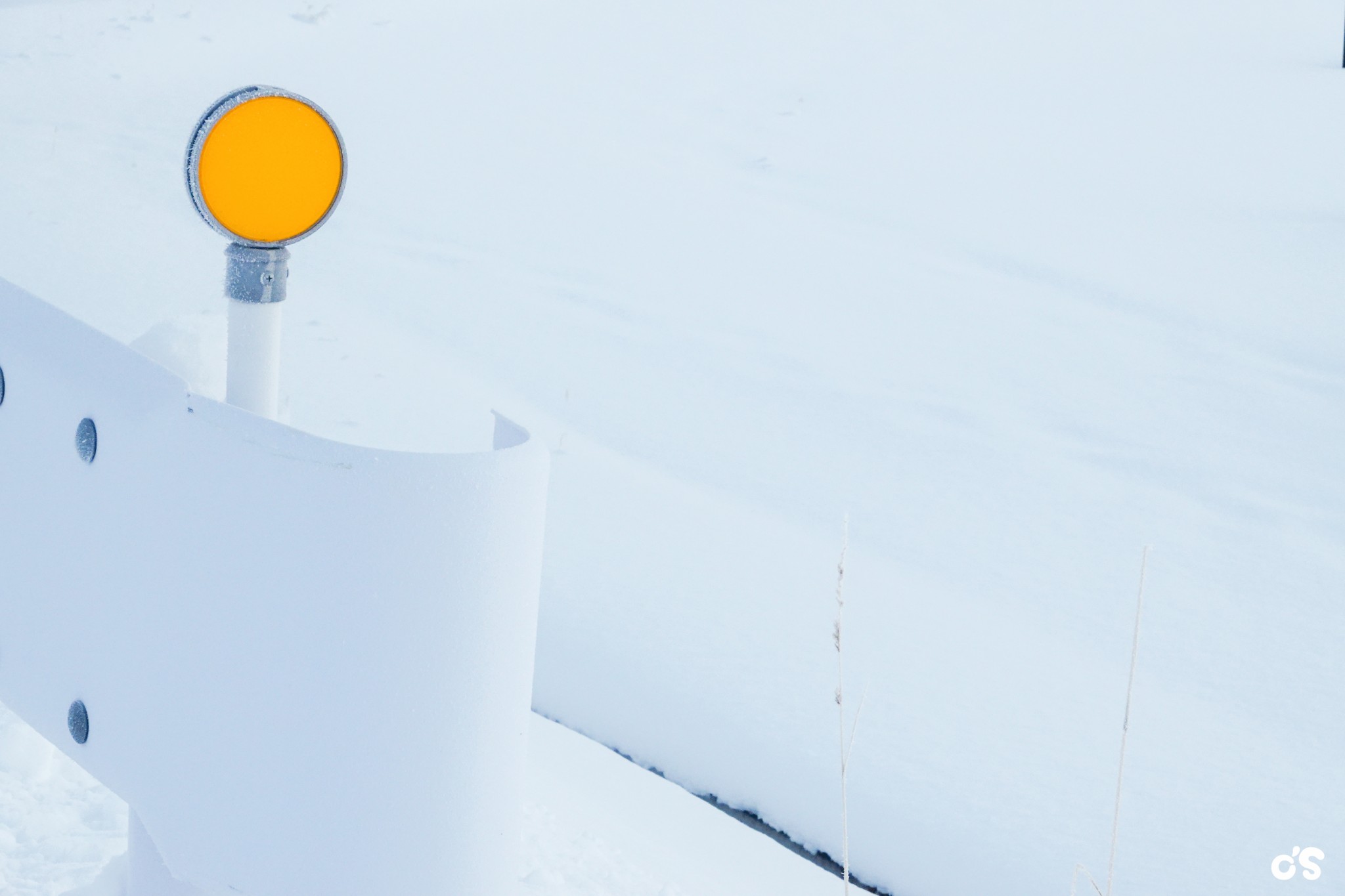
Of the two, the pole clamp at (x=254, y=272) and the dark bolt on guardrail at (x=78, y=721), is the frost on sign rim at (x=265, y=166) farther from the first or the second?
the dark bolt on guardrail at (x=78, y=721)

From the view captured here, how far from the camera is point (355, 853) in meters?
0.90

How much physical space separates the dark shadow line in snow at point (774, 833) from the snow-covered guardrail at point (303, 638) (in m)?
0.90

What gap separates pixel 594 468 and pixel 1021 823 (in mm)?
1406

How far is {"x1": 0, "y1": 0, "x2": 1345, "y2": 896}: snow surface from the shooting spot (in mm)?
1976

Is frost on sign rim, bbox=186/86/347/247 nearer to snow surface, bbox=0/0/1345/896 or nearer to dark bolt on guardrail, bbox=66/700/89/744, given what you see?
snow surface, bbox=0/0/1345/896

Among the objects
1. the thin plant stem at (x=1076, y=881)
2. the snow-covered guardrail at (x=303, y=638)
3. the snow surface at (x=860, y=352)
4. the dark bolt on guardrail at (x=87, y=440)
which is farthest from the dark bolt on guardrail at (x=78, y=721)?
the thin plant stem at (x=1076, y=881)

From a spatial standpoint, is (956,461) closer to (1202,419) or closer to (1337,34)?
(1202,419)

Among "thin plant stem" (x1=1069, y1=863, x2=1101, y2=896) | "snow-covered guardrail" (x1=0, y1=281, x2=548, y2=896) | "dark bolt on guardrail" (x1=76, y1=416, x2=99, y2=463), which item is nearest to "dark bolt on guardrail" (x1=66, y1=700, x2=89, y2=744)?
"snow-covered guardrail" (x1=0, y1=281, x2=548, y2=896)

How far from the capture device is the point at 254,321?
1047mm

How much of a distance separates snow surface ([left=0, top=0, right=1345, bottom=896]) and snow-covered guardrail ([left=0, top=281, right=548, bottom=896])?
27 cm

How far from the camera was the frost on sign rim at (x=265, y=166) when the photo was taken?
37.4 inches

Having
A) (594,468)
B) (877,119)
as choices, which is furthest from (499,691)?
(877,119)

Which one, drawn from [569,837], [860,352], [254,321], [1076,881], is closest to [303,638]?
[254,321]

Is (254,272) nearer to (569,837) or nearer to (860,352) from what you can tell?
(569,837)
